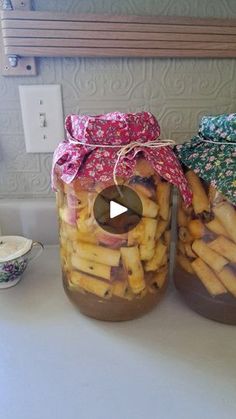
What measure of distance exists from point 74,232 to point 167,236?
0.42ft

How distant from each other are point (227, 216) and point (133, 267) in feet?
0.43

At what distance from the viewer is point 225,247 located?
0.39m

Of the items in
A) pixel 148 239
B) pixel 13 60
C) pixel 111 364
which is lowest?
pixel 111 364

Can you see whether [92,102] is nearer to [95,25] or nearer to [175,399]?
[95,25]

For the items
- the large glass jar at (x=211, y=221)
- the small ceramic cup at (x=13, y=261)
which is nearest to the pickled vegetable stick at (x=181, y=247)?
the large glass jar at (x=211, y=221)

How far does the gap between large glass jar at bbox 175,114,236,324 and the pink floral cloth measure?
0.05 meters

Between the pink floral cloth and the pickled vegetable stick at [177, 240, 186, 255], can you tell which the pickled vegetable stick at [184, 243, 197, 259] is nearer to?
the pickled vegetable stick at [177, 240, 186, 255]

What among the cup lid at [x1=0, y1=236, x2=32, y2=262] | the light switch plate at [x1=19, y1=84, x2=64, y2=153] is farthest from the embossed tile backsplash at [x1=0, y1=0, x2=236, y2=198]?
the cup lid at [x1=0, y1=236, x2=32, y2=262]

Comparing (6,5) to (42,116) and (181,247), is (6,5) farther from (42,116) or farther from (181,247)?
(181,247)

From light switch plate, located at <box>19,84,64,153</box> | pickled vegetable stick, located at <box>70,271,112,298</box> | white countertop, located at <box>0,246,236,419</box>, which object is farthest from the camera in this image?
light switch plate, located at <box>19,84,64,153</box>

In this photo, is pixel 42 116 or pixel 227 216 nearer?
pixel 227 216

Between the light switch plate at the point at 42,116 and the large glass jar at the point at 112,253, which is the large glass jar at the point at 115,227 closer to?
the large glass jar at the point at 112,253

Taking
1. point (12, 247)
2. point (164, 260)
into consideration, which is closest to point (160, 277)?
point (164, 260)
